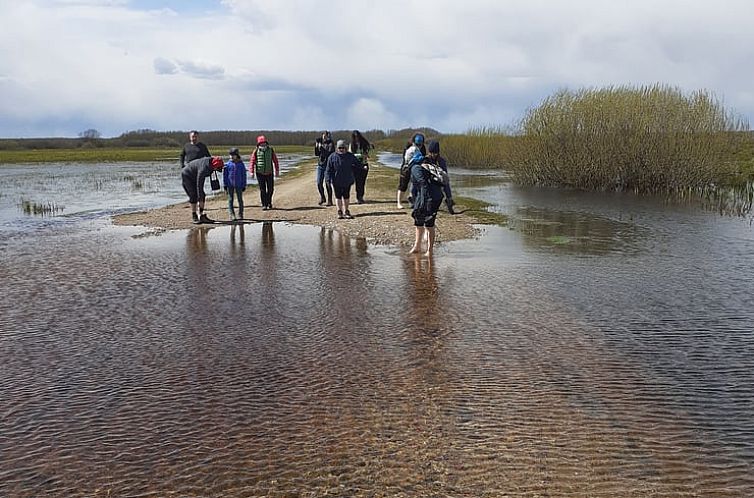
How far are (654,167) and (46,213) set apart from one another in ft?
66.6

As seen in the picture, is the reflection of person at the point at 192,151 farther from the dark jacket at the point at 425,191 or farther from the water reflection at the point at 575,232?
the water reflection at the point at 575,232

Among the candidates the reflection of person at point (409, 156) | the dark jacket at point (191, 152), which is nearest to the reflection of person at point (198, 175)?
the dark jacket at point (191, 152)

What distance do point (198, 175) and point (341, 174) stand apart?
3.03m

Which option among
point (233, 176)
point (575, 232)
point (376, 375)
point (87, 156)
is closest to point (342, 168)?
point (233, 176)

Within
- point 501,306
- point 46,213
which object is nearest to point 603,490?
point 501,306

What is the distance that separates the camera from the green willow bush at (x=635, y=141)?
2520cm

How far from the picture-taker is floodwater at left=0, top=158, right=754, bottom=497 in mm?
4379

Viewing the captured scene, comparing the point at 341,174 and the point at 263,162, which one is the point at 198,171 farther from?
the point at 341,174

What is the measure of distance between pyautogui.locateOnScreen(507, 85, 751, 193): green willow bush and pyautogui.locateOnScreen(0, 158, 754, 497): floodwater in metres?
14.3

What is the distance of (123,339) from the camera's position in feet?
23.9

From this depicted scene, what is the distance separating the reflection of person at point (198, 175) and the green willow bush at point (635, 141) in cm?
1680

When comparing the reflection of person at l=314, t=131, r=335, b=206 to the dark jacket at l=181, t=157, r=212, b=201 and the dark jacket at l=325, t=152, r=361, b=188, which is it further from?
the dark jacket at l=181, t=157, r=212, b=201

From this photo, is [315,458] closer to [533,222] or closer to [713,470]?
[713,470]

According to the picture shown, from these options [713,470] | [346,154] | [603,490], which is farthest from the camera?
[346,154]
